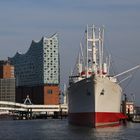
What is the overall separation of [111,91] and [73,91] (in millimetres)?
8423

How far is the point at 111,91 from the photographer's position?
341 feet

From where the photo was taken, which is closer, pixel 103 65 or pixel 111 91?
pixel 111 91

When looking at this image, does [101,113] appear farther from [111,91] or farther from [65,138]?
[65,138]

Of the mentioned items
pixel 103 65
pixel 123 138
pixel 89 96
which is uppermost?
pixel 103 65

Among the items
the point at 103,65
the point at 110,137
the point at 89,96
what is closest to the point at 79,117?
the point at 89,96

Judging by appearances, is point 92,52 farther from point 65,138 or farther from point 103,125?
point 65,138

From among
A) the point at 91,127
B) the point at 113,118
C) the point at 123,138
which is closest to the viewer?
the point at 123,138

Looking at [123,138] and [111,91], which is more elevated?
[111,91]

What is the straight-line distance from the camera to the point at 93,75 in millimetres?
101250

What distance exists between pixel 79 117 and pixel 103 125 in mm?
5719

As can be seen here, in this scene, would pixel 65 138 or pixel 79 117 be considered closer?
pixel 65 138

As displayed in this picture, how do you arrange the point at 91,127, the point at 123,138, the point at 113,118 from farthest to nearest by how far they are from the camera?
1. the point at 113,118
2. the point at 91,127
3. the point at 123,138

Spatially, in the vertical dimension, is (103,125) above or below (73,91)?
below

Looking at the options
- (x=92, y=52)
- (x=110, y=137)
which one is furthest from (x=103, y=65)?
(x=110, y=137)
